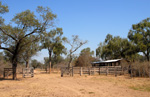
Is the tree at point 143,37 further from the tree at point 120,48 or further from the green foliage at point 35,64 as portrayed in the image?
the green foliage at point 35,64

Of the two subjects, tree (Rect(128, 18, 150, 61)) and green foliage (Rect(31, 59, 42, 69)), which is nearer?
tree (Rect(128, 18, 150, 61))

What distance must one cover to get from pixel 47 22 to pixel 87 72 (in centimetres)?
1186

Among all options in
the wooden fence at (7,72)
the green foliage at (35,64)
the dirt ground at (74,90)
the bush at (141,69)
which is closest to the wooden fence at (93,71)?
the bush at (141,69)

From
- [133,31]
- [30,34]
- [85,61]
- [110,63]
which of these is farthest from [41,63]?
[30,34]

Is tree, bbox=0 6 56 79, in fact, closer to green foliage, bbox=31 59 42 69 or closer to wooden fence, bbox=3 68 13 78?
wooden fence, bbox=3 68 13 78

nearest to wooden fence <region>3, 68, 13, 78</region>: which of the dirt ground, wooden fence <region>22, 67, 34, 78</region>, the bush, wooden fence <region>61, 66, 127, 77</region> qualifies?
wooden fence <region>22, 67, 34, 78</region>

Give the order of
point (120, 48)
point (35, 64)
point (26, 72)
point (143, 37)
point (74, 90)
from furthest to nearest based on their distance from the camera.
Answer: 1. point (35, 64)
2. point (120, 48)
3. point (143, 37)
4. point (26, 72)
5. point (74, 90)

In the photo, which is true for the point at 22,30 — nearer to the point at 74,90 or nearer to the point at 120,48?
the point at 74,90

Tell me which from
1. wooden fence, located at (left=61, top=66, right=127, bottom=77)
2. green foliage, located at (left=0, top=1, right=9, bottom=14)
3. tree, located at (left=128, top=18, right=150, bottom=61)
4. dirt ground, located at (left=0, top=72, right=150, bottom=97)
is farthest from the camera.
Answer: tree, located at (left=128, top=18, right=150, bottom=61)

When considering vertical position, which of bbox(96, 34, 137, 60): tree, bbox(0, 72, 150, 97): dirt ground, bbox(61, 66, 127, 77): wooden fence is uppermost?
bbox(96, 34, 137, 60): tree

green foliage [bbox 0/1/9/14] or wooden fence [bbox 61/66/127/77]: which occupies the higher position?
green foliage [bbox 0/1/9/14]

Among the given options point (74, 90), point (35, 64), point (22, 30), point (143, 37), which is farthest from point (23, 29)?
point (35, 64)

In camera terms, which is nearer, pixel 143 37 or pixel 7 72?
pixel 7 72

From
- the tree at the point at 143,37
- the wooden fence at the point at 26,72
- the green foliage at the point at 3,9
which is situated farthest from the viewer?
the tree at the point at 143,37
